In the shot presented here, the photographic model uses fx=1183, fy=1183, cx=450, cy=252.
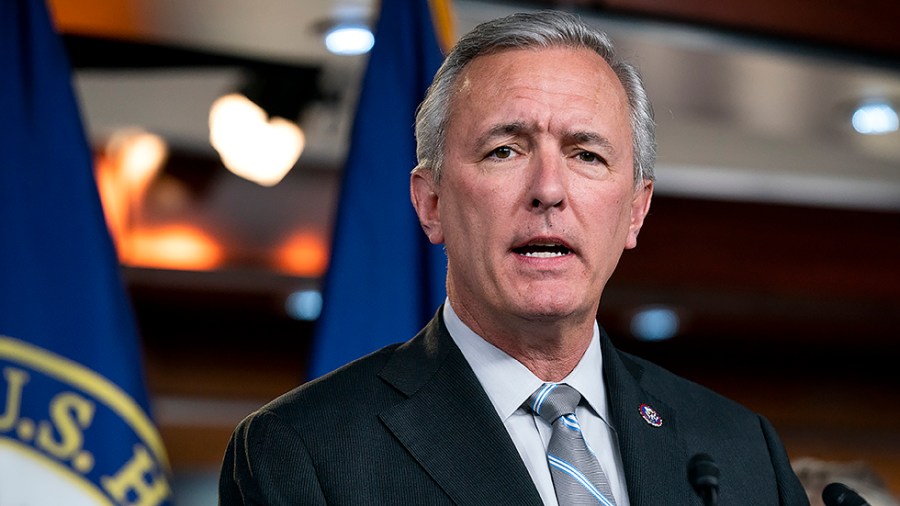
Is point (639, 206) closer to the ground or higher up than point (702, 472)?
higher up

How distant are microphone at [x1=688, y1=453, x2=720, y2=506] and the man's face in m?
0.25

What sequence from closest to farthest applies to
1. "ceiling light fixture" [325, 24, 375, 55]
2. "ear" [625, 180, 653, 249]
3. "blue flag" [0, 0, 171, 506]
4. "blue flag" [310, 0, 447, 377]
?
"ear" [625, 180, 653, 249] < "blue flag" [0, 0, 171, 506] < "blue flag" [310, 0, 447, 377] < "ceiling light fixture" [325, 24, 375, 55]

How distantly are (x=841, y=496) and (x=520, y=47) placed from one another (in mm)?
758

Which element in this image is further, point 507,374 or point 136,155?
point 136,155

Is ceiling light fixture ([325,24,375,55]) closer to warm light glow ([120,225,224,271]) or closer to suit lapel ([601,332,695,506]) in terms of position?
warm light glow ([120,225,224,271])

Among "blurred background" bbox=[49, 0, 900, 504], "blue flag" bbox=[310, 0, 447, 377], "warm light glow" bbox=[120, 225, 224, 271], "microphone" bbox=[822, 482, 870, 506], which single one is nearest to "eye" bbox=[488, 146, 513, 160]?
→ "microphone" bbox=[822, 482, 870, 506]

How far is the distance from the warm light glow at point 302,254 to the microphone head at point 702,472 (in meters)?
4.13

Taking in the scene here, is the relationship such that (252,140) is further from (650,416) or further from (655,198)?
(650,416)

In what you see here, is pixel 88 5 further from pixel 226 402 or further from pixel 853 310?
pixel 853 310

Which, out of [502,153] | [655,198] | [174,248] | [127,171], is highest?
[655,198]

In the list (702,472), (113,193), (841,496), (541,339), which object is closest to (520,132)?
(541,339)

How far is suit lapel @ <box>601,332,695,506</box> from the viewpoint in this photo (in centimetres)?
158

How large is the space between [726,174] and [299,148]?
2.27 metres

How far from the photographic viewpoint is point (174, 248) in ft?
18.2
